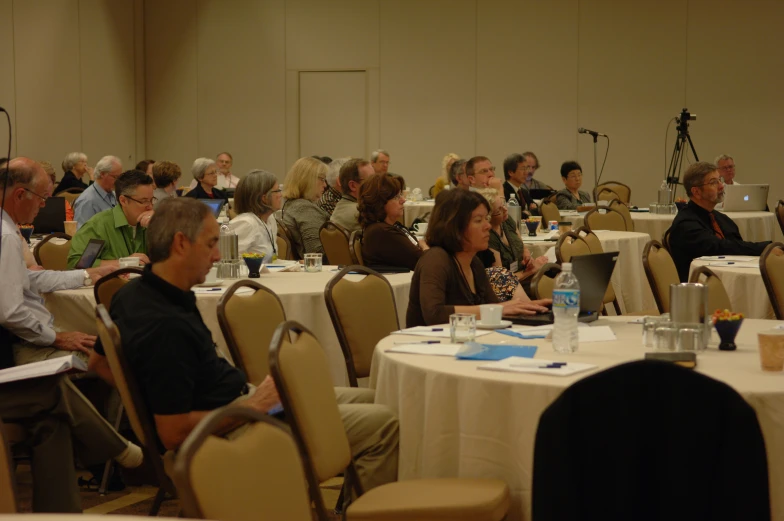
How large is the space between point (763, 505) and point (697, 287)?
5.79 feet

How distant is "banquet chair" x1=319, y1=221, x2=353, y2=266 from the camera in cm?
744

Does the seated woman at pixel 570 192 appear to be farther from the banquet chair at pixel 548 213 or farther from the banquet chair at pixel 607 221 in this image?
the banquet chair at pixel 607 221

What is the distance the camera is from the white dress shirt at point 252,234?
242 inches

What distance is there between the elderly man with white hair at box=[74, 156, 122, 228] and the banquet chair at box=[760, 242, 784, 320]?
5.38m

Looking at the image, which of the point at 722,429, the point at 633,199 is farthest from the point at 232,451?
the point at 633,199

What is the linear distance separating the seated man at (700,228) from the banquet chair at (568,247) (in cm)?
78

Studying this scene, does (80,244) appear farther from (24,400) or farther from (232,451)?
(232,451)

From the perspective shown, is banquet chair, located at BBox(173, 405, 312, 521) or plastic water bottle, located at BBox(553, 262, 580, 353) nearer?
banquet chair, located at BBox(173, 405, 312, 521)

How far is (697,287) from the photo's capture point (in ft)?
11.3

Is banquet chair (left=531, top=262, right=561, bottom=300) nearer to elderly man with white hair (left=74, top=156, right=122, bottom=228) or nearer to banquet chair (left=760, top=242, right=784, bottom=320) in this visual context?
banquet chair (left=760, top=242, right=784, bottom=320)

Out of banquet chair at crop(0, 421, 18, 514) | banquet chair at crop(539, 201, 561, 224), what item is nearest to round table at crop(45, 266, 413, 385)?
banquet chair at crop(0, 421, 18, 514)

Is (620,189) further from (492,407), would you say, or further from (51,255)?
(492,407)

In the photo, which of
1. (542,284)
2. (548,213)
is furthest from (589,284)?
(548,213)

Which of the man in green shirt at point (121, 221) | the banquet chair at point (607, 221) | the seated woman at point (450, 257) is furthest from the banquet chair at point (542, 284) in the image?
the banquet chair at point (607, 221)
